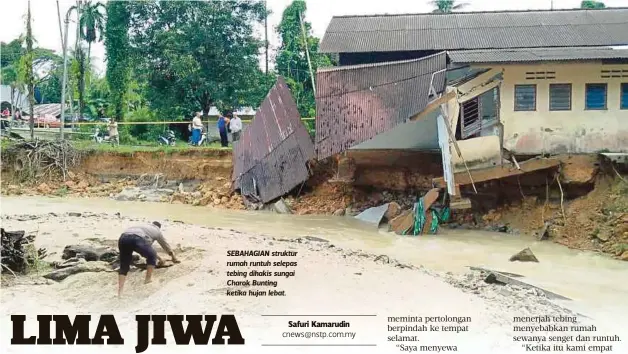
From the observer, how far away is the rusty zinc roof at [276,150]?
40.7 feet

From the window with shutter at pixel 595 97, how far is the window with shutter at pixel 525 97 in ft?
3.05

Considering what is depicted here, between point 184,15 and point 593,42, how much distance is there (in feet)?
29.1

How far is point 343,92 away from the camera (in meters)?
11.8

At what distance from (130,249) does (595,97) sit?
860 centimetres

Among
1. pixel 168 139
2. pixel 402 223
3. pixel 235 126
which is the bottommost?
pixel 402 223

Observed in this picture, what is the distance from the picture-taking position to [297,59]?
1712cm

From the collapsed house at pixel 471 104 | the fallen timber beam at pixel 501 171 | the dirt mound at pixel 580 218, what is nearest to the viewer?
the dirt mound at pixel 580 218

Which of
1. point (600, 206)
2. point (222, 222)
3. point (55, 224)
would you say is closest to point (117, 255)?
point (55, 224)

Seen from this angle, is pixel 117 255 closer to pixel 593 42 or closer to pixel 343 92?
pixel 343 92

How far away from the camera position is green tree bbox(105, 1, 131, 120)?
51.2 ft

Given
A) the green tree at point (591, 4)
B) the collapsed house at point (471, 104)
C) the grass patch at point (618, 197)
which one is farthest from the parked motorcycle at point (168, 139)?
the green tree at point (591, 4)

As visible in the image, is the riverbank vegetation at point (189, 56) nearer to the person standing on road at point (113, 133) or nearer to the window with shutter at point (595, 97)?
the person standing on road at point (113, 133)

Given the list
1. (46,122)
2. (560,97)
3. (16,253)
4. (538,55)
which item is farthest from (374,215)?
(46,122)

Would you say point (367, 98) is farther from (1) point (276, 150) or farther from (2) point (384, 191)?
(2) point (384, 191)
